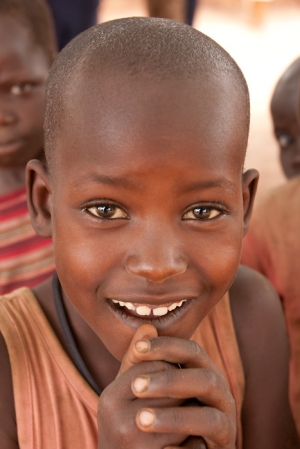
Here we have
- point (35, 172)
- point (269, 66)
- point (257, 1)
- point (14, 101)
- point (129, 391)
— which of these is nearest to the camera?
point (129, 391)

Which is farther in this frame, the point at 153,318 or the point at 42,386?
the point at 42,386

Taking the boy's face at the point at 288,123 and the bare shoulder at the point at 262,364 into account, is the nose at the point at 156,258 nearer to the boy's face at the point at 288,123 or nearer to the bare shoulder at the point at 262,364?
the bare shoulder at the point at 262,364

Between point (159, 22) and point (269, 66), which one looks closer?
point (159, 22)

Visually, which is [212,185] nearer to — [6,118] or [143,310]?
[143,310]

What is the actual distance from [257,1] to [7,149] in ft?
19.3

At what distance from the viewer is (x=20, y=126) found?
6.27ft

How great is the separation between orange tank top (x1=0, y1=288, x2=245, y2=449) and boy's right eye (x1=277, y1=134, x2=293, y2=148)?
131cm

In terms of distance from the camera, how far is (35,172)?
1.16 meters

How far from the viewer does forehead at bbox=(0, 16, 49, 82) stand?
6.11 feet

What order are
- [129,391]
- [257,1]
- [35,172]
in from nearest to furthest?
[129,391]
[35,172]
[257,1]

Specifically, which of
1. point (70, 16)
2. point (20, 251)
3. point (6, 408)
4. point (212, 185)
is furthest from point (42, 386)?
point (70, 16)

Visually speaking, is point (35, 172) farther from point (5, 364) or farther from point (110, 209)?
point (5, 364)

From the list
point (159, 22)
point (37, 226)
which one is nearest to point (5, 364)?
point (37, 226)

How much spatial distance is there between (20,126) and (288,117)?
2.96ft
